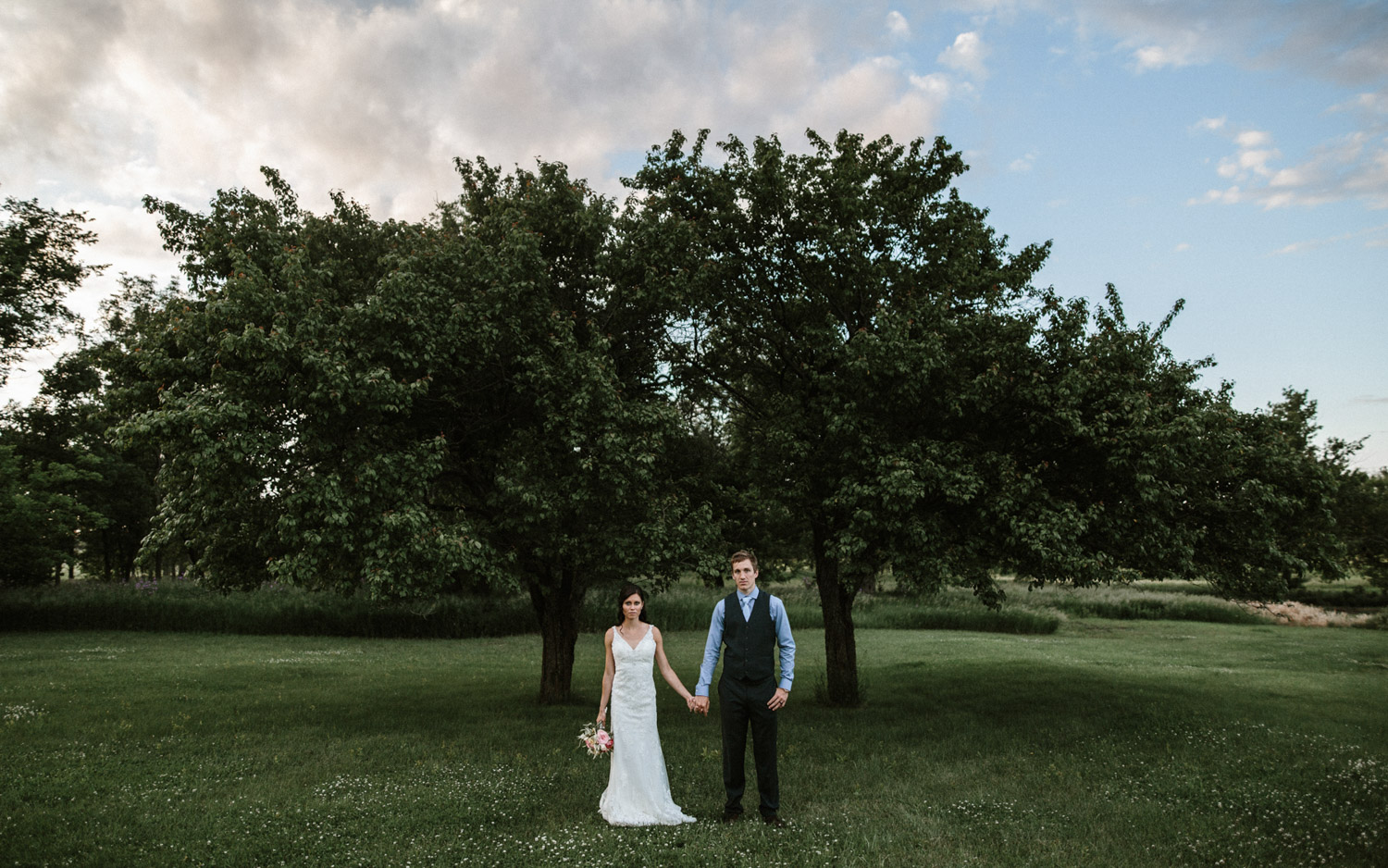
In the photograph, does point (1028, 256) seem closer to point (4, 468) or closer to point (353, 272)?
point (353, 272)

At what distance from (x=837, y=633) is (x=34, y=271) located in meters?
33.1

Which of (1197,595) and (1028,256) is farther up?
(1028,256)

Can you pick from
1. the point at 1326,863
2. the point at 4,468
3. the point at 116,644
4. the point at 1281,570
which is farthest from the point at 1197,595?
the point at 4,468

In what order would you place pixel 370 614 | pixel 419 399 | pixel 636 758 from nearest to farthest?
pixel 636 758 < pixel 419 399 < pixel 370 614

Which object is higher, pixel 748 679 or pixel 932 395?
pixel 932 395

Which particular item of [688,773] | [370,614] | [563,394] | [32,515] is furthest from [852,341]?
[32,515]

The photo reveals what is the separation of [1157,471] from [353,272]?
15725mm

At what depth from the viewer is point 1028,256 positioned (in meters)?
16.5

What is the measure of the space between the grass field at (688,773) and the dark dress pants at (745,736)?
0.43 m

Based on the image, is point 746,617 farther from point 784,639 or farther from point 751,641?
point 784,639

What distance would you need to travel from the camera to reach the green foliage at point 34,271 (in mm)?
27312

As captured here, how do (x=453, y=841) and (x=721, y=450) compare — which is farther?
(x=721, y=450)

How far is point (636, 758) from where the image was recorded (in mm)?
8914

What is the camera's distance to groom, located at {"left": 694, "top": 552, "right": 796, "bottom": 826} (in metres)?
8.53
